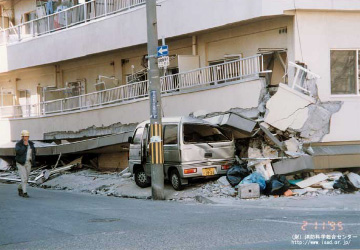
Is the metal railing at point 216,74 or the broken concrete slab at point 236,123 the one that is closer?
the broken concrete slab at point 236,123

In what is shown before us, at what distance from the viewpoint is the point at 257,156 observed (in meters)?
17.5

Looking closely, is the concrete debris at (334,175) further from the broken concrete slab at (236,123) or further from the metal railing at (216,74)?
the metal railing at (216,74)

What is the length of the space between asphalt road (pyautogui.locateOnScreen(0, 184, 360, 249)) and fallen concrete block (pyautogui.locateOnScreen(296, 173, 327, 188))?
9.22ft

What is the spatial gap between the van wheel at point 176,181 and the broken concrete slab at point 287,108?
314 centimetres

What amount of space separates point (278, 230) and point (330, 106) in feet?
29.4

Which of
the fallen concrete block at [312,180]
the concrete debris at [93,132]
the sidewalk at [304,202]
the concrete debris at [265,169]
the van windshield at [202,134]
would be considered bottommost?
the sidewalk at [304,202]

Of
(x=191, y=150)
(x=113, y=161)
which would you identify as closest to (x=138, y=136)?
(x=191, y=150)

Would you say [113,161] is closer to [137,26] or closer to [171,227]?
[137,26]

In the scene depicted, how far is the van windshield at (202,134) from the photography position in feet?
54.9

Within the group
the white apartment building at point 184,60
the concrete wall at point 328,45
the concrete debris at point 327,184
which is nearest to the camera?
the concrete debris at point 327,184

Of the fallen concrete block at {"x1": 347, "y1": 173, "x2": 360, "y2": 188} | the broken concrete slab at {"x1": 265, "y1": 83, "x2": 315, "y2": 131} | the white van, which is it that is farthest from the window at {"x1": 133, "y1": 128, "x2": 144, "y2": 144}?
the fallen concrete block at {"x1": 347, "y1": 173, "x2": 360, "y2": 188}

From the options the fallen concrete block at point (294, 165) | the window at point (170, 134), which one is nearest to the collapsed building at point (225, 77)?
the fallen concrete block at point (294, 165)

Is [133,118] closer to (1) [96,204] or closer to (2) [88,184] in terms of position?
(2) [88,184]

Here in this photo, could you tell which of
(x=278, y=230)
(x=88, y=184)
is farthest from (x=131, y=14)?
(x=278, y=230)
